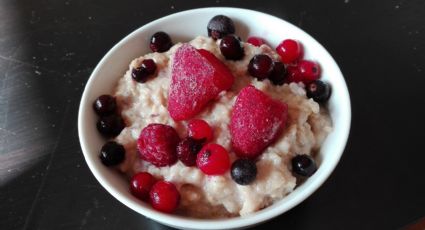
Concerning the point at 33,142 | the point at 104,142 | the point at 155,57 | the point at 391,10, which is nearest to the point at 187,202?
the point at 104,142

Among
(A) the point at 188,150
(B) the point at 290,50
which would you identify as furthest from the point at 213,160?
(B) the point at 290,50

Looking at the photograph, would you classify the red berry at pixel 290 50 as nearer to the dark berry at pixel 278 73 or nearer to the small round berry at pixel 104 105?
the dark berry at pixel 278 73

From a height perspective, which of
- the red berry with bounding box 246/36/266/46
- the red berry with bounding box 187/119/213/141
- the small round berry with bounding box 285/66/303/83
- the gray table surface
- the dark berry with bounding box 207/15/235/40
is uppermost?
the dark berry with bounding box 207/15/235/40

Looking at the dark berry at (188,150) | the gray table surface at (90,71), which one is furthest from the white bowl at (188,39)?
the gray table surface at (90,71)

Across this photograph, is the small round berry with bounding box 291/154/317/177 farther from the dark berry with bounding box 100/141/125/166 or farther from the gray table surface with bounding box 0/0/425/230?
the dark berry with bounding box 100/141/125/166

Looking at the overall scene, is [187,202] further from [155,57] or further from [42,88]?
[42,88]

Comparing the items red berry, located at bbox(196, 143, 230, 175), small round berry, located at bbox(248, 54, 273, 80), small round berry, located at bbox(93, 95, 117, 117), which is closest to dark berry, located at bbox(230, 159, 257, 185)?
red berry, located at bbox(196, 143, 230, 175)
